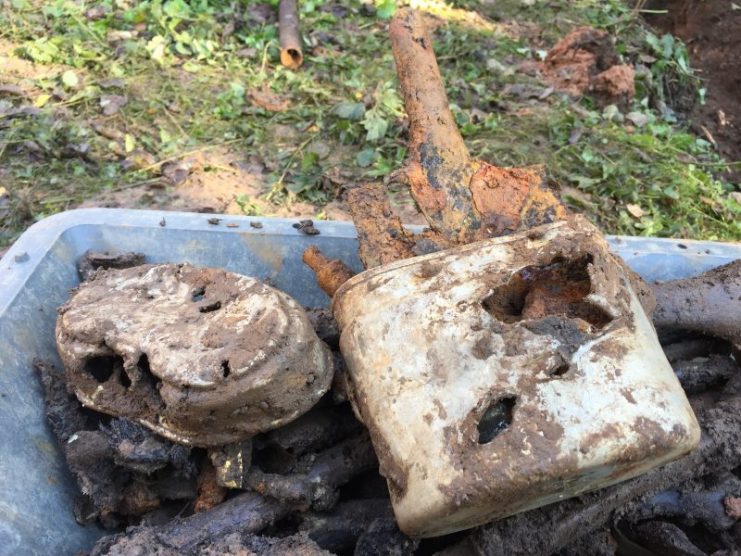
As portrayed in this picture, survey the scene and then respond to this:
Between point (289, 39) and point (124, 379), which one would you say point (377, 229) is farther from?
point (289, 39)

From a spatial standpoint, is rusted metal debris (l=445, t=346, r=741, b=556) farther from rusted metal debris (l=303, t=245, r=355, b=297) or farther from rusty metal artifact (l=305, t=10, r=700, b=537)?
rusted metal debris (l=303, t=245, r=355, b=297)

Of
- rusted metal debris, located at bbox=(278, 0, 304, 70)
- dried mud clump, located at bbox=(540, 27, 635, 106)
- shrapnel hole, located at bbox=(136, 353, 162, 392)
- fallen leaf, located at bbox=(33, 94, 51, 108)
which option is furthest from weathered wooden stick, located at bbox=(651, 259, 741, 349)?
fallen leaf, located at bbox=(33, 94, 51, 108)

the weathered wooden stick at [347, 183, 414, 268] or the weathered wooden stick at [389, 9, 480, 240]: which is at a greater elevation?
the weathered wooden stick at [389, 9, 480, 240]

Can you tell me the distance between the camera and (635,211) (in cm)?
374

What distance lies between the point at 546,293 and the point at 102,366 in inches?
46.9

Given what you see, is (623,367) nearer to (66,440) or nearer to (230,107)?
(66,440)

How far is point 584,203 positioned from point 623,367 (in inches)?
102

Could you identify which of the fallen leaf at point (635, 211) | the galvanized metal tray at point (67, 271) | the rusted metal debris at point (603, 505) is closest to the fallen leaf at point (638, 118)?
the fallen leaf at point (635, 211)

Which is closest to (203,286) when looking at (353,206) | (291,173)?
(353,206)

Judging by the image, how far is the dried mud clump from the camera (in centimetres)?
462

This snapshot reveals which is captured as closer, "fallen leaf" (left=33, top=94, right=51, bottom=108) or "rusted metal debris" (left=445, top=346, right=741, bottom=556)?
"rusted metal debris" (left=445, top=346, right=741, bottom=556)

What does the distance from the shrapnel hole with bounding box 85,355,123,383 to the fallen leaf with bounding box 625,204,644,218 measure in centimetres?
309

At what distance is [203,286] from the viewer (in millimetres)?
1770

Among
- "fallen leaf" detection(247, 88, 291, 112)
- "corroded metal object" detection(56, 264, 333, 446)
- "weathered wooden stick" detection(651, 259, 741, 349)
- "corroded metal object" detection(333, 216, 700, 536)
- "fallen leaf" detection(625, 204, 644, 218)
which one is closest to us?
"corroded metal object" detection(333, 216, 700, 536)
